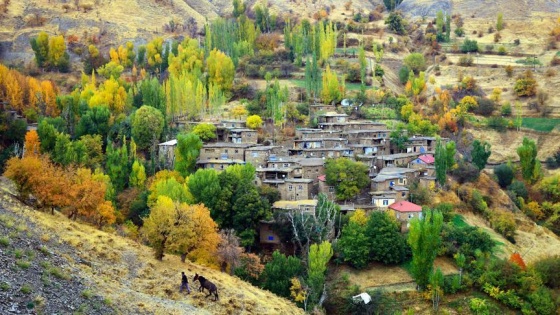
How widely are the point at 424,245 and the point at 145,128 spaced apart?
2483 cm

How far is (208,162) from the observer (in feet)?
153

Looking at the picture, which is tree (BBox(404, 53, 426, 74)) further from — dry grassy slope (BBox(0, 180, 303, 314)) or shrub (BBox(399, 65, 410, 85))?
dry grassy slope (BBox(0, 180, 303, 314))

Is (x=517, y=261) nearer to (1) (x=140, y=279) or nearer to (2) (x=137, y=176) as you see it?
(1) (x=140, y=279)

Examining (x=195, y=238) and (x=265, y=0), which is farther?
(x=265, y=0)

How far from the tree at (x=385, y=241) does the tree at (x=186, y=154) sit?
13808 mm

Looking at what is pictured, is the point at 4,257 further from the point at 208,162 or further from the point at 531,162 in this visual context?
the point at 531,162

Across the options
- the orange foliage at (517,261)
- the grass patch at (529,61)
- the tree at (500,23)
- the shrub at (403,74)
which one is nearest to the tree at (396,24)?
the tree at (500,23)

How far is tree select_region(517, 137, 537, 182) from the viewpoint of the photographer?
56.6 meters

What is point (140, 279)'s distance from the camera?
2375cm

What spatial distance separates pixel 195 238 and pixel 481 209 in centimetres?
2557

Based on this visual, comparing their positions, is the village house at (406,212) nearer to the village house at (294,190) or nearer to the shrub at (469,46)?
the village house at (294,190)

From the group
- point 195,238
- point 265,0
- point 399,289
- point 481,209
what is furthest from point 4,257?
→ point 265,0

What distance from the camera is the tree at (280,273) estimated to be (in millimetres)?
35156

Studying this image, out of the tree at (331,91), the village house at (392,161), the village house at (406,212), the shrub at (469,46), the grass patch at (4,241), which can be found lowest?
the village house at (406,212)
